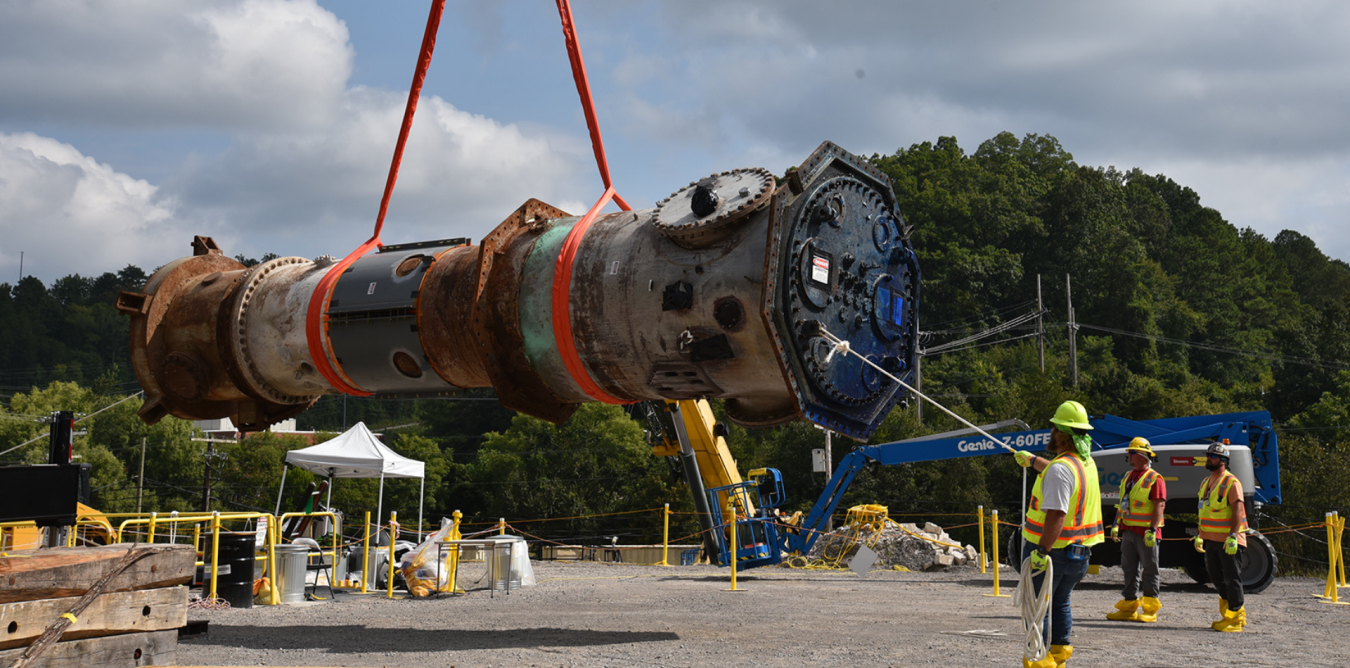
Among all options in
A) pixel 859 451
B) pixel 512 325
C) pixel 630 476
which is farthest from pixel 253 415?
pixel 630 476

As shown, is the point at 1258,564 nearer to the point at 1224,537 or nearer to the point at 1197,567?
the point at 1197,567

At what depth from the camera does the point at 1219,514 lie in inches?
378

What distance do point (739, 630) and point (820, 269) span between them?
388cm

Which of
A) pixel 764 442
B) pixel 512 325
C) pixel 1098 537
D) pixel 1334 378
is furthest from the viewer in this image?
pixel 764 442

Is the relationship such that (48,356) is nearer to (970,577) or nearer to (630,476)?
(630,476)

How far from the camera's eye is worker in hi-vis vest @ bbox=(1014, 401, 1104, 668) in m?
6.38

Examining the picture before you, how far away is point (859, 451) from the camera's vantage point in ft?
56.1

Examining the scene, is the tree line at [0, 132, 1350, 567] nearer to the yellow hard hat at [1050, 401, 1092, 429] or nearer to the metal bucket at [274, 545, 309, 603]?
the metal bucket at [274, 545, 309, 603]

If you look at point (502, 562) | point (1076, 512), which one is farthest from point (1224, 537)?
point (502, 562)

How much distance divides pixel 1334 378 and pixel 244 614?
50.5m

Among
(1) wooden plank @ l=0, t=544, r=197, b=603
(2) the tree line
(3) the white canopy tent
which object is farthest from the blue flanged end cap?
(2) the tree line

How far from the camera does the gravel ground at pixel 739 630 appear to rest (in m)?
7.46

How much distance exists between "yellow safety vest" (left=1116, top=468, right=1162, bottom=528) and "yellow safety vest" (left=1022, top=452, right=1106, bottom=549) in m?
3.79

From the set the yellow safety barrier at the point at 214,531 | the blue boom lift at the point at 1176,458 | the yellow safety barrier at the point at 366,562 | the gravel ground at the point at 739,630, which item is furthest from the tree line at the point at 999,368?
the yellow safety barrier at the point at 214,531
